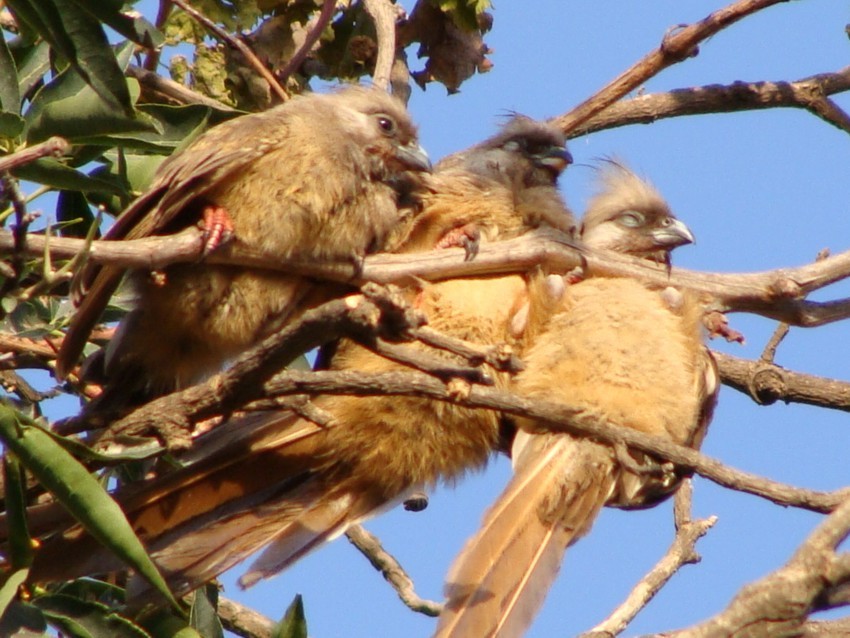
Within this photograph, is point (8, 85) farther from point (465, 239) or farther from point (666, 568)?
point (666, 568)

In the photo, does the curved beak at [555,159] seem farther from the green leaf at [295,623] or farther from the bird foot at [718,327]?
the green leaf at [295,623]

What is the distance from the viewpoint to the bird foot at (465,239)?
490cm

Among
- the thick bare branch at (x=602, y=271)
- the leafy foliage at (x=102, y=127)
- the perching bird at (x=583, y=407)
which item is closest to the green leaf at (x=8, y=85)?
the leafy foliage at (x=102, y=127)

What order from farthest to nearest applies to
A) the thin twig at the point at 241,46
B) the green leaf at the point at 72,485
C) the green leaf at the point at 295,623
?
the thin twig at the point at 241,46
the green leaf at the point at 295,623
the green leaf at the point at 72,485

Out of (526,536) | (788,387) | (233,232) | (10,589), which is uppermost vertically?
Answer: (233,232)

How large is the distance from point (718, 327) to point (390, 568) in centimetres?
161

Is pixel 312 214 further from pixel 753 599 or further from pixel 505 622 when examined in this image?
pixel 753 599

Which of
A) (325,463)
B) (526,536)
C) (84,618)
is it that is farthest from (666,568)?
(84,618)

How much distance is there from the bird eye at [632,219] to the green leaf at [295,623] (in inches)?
100

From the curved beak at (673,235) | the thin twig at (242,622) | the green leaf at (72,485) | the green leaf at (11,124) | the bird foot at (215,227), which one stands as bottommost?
the thin twig at (242,622)

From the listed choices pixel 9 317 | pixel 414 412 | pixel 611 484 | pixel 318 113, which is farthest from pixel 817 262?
pixel 9 317

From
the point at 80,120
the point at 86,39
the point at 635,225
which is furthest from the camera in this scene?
the point at 635,225

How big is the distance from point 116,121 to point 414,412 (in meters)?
1.57

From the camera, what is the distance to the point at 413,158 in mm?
5137
